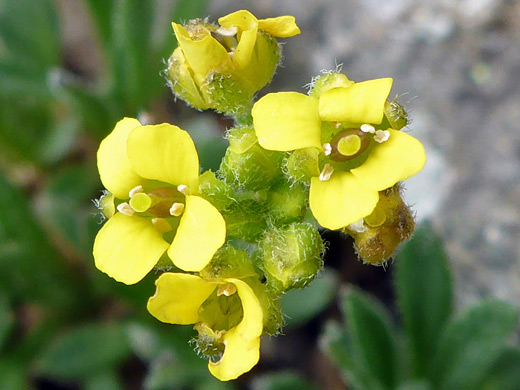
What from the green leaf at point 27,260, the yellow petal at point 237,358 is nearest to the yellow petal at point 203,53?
the yellow petal at point 237,358

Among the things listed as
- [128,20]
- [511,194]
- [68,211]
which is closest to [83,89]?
[128,20]

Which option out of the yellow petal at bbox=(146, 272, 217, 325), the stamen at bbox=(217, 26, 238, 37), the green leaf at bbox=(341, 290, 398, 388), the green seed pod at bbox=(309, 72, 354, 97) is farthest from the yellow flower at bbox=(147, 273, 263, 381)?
the green leaf at bbox=(341, 290, 398, 388)

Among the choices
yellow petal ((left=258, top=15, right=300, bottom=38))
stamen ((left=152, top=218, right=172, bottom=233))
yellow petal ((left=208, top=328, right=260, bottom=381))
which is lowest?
yellow petal ((left=208, top=328, right=260, bottom=381))

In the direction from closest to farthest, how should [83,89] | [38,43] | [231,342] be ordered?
[231,342] < [83,89] < [38,43]

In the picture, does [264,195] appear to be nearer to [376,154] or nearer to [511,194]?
[376,154]

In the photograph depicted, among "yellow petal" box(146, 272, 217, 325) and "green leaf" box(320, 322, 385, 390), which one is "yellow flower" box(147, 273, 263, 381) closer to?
"yellow petal" box(146, 272, 217, 325)

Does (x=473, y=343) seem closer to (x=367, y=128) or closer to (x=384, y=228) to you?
(x=384, y=228)
